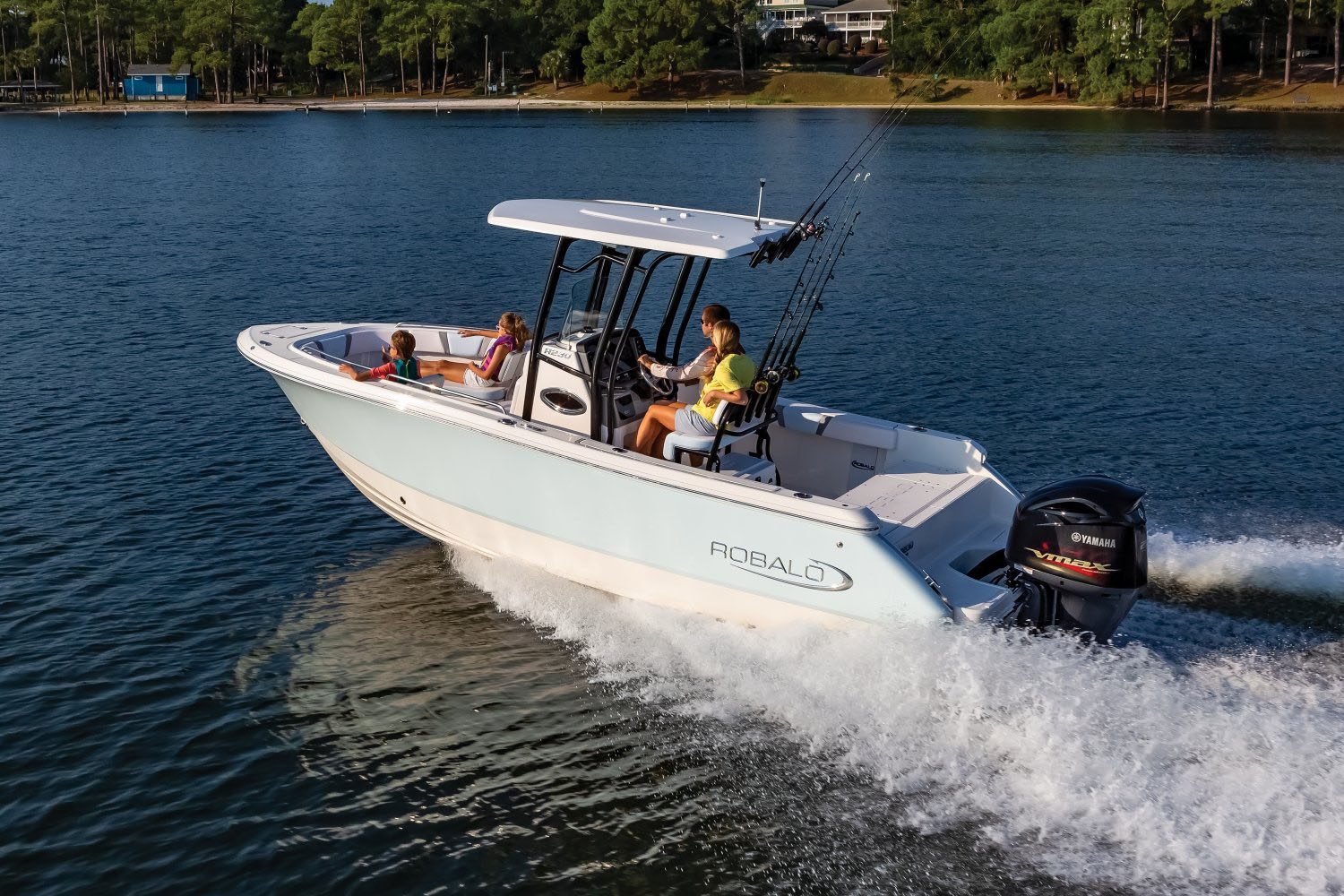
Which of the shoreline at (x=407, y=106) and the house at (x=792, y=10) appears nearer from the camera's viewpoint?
the shoreline at (x=407, y=106)

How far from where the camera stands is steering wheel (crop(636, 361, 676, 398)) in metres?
9.78

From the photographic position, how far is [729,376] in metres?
9.09

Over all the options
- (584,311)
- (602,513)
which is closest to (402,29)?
(584,311)

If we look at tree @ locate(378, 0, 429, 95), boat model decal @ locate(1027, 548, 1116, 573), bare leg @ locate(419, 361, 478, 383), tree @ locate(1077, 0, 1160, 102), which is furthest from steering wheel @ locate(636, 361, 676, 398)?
tree @ locate(378, 0, 429, 95)

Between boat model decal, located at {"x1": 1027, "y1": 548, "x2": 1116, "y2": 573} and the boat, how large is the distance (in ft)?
0.06

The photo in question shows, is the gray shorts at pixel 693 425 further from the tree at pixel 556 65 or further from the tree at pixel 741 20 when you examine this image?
the tree at pixel 556 65

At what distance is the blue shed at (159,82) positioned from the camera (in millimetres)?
112500

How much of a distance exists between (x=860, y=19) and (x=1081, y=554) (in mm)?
124477

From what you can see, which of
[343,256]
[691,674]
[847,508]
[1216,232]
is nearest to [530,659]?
[691,674]

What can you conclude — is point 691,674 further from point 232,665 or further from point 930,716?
point 232,665

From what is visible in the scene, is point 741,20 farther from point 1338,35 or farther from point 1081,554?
point 1081,554

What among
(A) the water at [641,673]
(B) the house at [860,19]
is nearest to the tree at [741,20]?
(B) the house at [860,19]

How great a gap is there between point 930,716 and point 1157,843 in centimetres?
152

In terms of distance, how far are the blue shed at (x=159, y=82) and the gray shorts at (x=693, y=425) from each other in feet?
382
